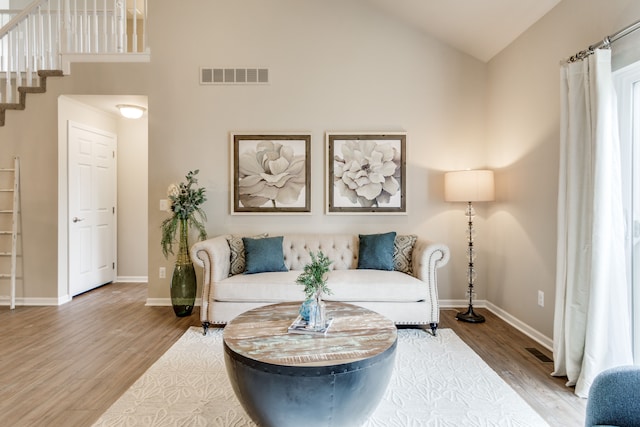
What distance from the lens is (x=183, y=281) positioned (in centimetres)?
388

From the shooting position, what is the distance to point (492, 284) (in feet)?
13.4

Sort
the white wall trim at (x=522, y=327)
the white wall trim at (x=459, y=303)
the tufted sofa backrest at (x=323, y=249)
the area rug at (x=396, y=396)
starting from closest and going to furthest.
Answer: the area rug at (x=396, y=396) → the white wall trim at (x=522, y=327) → the tufted sofa backrest at (x=323, y=249) → the white wall trim at (x=459, y=303)

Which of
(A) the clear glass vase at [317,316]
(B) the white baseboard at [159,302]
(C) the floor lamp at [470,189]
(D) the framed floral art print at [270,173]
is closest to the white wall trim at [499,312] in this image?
(B) the white baseboard at [159,302]

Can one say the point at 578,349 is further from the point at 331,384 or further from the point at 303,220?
the point at 303,220

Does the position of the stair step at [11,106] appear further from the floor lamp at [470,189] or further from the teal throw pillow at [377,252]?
the floor lamp at [470,189]

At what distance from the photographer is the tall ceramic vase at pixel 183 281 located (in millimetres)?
3844

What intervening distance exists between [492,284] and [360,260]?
158 centimetres

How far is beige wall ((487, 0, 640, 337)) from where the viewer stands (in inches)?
109

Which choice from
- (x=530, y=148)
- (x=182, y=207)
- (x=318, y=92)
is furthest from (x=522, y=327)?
(x=182, y=207)

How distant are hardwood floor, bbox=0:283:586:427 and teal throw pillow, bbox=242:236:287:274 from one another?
0.89 metres

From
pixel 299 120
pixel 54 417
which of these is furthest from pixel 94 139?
pixel 54 417

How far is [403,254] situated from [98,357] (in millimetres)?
2855

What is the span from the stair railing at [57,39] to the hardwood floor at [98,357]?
2670 mm

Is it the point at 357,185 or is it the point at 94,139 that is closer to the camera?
the point at 357,185
